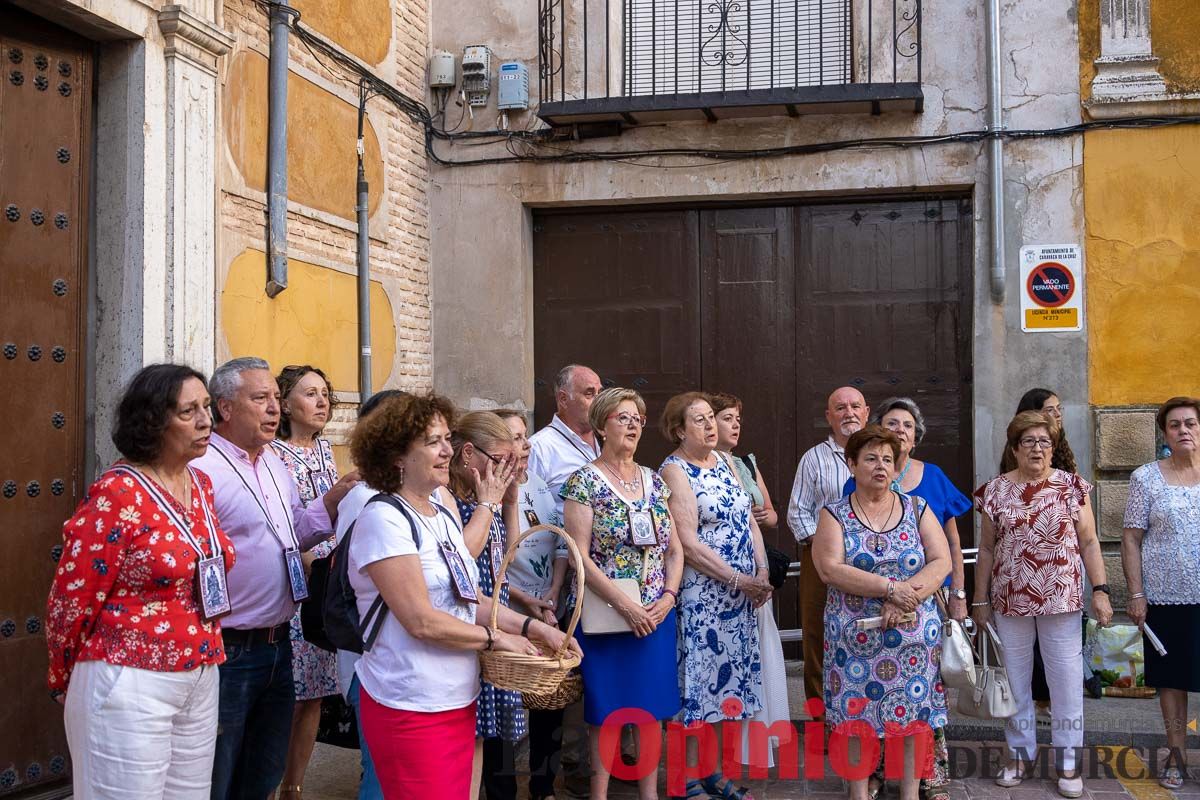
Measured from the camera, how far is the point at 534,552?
519cm

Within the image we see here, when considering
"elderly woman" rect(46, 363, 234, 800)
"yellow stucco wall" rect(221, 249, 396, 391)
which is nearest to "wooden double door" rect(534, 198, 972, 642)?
"yellow stucco wall" rect(221, 249, 396, 391)

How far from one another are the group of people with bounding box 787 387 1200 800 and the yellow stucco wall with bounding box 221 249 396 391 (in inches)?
122

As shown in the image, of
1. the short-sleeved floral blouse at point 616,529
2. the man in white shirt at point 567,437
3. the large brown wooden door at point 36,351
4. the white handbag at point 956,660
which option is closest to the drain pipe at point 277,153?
the large brown wooden door at point 36,351

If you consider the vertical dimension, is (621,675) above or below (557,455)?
below

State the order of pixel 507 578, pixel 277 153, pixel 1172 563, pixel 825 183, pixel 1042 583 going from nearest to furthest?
pixel 507 578
pixel 1042 583
pixel 1172 563
pixel 277 153
pixel 825 183

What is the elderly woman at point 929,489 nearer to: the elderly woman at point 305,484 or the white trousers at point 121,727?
the elderly woman at point 305,484

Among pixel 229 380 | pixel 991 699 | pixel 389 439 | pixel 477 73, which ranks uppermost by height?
pixel 477 73

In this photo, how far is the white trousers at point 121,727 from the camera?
10.3ft

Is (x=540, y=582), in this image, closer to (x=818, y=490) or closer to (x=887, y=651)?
(x=887, y=651)

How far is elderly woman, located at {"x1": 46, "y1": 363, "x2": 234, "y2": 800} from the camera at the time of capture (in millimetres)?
3139

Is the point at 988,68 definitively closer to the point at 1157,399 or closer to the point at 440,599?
the point at 1157,399

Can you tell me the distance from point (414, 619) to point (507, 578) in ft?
6.22

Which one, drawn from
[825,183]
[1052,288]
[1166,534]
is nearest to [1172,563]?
[1166,534]

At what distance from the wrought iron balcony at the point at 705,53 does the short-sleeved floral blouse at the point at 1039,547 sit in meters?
3.45
